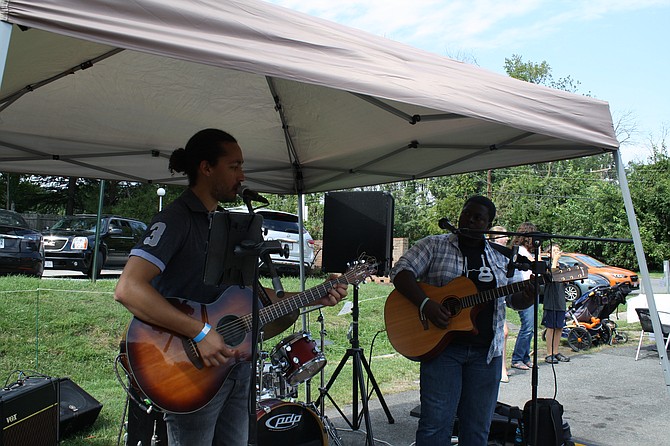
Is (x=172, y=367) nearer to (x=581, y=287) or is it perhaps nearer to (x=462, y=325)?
(x=462, y=325)

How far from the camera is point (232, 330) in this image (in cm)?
267

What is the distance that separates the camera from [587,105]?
3209mm

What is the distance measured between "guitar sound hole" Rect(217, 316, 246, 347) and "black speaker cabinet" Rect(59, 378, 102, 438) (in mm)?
2549

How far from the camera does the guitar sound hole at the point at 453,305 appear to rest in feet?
11.9

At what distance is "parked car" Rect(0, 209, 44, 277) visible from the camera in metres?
9.88

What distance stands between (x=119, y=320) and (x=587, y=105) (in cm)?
721

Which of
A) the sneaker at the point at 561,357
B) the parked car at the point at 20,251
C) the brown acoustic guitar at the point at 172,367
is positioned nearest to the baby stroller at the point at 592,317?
the sneaker at the point at 561,357

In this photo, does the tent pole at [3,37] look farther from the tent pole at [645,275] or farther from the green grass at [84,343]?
the green grass at [84,343]

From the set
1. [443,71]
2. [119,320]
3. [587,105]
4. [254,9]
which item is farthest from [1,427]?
[119,320]

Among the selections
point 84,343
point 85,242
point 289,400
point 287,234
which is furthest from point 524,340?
point 85,242

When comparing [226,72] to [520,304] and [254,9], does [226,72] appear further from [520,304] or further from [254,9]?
[520,304]

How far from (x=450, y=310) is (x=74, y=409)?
3.14m

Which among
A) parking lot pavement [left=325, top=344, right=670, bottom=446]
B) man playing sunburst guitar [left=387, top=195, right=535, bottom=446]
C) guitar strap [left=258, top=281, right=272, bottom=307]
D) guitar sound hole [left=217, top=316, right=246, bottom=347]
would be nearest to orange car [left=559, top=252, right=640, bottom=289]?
parking lot pavement [left=325, top=344, right=670, bottom=446]

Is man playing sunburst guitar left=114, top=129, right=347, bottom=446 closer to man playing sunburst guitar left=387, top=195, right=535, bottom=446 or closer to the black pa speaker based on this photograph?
man playing sunburst guitar left=387, top=195, right=535, bottom=446
